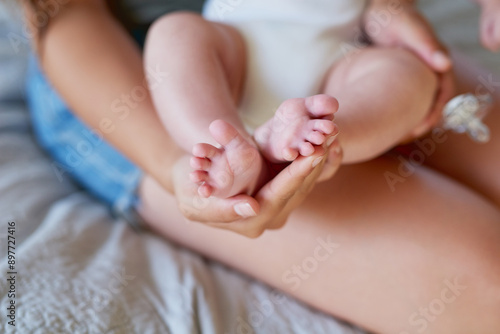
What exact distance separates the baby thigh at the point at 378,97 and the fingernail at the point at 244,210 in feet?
0.42

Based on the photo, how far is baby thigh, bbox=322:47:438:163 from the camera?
0.56 metres

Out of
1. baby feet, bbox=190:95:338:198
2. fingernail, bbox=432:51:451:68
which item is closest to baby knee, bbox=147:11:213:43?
baby feet, bbox=190:95:338:198

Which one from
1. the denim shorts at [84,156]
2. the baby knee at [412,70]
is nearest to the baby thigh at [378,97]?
the baby knee at [412,70]

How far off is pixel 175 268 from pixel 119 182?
0.19 m

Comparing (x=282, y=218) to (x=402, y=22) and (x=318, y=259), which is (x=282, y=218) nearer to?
(x=318, y=259)

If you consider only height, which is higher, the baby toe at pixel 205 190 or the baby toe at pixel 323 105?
the baby toe at pixel 323 105

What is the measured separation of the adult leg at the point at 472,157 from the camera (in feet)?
2.56

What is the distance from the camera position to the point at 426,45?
0.73m

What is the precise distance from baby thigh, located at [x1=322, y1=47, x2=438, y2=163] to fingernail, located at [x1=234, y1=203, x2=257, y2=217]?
0.13 metres

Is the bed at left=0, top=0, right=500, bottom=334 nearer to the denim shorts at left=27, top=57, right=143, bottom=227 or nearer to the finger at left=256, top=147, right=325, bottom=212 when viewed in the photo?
the denim shorts at left=27, top=57, right=143, bottom=227

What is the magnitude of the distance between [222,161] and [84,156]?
0.44 meters

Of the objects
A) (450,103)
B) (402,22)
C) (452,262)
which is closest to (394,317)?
(452,262)

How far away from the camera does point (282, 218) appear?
57cm

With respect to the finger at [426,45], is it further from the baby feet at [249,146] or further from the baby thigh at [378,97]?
the baby feet at [249,146]
